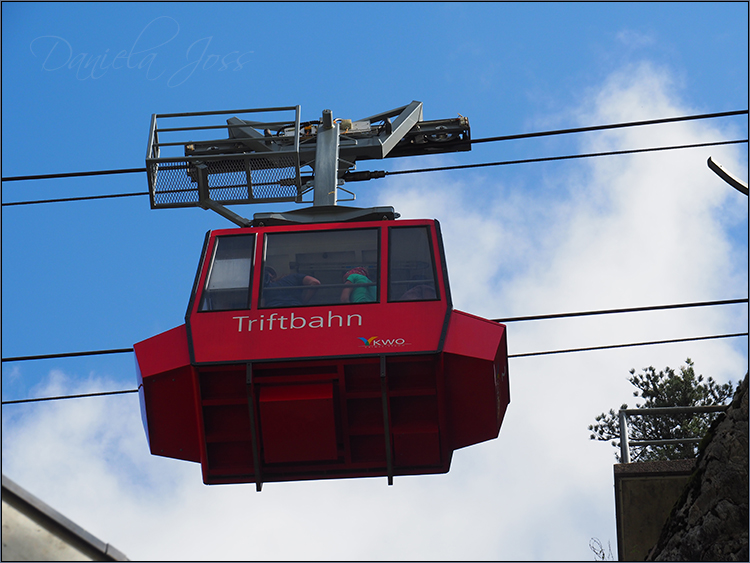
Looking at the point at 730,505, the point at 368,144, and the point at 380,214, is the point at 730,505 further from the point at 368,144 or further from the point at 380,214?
the point at 368,144

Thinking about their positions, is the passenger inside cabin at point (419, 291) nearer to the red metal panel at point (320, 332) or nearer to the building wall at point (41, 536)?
the red metal panel at point (320, 332)

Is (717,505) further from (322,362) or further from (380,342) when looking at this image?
(322,362)

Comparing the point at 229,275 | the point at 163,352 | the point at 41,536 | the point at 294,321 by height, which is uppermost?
the point at 229,275

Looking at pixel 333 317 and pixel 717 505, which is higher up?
pixel 333 317

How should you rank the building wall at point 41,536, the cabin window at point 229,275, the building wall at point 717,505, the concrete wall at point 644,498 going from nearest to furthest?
the building wall at point 41,536
the building wall at point 717,505
the concrete wall at point 644,498
the cabin window at point 229,275

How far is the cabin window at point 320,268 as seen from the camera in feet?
30.2

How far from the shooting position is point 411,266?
9328mm

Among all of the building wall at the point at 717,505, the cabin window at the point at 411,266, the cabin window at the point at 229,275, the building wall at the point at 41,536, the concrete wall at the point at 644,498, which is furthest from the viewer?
the cabin window at the point at 229,275

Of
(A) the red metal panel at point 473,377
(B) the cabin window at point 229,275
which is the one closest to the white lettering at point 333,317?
(B) the cabin window at point 229,275

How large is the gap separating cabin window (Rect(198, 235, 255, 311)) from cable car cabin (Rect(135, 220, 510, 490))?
12mm

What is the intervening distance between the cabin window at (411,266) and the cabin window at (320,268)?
0.16 meters

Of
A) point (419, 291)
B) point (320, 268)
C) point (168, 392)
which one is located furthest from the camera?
point (320, 268)

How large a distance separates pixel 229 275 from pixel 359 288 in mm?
1258

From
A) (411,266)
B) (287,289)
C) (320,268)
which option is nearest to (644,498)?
(411,266)
